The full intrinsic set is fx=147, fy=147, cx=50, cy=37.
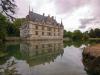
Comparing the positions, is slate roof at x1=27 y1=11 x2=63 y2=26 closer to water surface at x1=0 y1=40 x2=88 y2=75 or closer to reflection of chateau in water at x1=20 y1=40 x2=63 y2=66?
reflection of chateau in water at x1=20 y1=40 x2=63 y2=66

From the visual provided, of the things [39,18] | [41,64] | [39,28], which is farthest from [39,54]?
[39,18]

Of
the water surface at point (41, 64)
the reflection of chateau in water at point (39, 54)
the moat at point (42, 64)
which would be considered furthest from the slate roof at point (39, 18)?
the water surface at point (41, 64)

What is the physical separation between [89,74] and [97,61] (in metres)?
1.47

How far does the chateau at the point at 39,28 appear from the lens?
202ft

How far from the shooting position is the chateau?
61.7 m

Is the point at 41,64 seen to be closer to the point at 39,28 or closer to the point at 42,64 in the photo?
the point at 42,64

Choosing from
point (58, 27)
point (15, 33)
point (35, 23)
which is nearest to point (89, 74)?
point (35, 23)

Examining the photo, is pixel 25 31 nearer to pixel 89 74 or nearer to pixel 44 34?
pixel 44 34

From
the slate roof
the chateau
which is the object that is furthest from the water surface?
the slate roof

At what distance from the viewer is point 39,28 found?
221 ft

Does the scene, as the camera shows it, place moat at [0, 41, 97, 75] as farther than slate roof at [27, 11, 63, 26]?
No

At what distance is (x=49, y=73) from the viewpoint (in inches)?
398

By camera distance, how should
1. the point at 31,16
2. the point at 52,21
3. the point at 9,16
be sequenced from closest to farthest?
1. the point at 9,16
2. the point at 31,16
3. the point at 52,21

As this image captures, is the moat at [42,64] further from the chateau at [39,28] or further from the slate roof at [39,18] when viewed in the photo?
the slate roof at [39,18]
